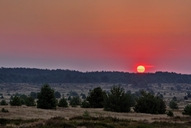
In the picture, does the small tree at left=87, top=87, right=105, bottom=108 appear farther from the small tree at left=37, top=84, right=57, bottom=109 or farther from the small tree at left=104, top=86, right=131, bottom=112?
the small tree at left=37, top=84, right=57, bottom=109

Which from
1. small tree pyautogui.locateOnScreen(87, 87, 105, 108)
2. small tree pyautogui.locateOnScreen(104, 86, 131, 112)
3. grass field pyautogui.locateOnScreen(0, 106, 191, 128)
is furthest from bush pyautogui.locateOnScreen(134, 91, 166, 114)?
grass field pyautogui.locateOnScreen(0, 106, 191, 128)

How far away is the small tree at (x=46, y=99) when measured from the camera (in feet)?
174

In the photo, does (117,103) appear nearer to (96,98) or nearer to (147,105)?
(147,105)

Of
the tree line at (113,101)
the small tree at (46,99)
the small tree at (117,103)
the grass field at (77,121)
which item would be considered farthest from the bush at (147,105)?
the grass field at (77,121)

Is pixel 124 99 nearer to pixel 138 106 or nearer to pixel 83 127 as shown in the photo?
pixel 138 106

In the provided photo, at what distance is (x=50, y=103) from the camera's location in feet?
175

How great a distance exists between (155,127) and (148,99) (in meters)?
34.2

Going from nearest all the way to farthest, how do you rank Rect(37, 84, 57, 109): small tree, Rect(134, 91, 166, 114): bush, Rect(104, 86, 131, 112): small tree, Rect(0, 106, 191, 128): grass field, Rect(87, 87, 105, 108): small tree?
Rect(0, 106, 191, 128): grass field, Rect(37, 84, 57, 109): small tree, Rect(104, 86, 131, 112): small tree, Rect(134, 91, 166, 114): bush, Rect(87, 87, 105, 108): small tree

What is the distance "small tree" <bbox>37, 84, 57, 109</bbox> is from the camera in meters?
53.2

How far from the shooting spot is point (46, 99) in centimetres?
5369

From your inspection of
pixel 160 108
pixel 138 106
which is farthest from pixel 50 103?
pixel 160 108

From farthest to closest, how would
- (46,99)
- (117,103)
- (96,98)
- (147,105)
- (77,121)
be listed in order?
(96,98), (147,105), (117,103), (46,99), (77,121)

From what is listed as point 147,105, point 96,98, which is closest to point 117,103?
point 147,105

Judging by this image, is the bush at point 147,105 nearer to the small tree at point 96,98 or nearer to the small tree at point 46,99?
the small tree at point 96,98
